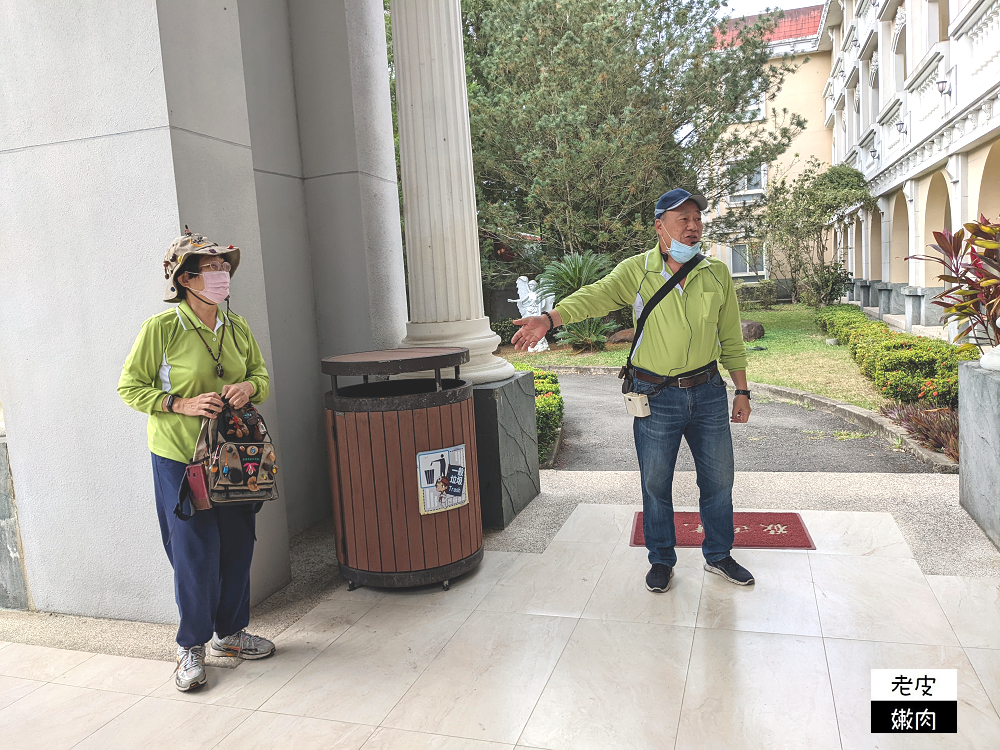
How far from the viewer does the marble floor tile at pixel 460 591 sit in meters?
3.94

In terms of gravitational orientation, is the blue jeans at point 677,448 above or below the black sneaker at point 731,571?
above

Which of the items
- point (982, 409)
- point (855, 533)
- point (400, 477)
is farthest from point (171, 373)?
point (982, 409)

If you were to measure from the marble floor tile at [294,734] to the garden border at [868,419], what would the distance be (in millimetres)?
5424

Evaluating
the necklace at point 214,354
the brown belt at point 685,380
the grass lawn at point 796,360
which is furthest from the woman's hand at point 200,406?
the grass lawn at point 796,360

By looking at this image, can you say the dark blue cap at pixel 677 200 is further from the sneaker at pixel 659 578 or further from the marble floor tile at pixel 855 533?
the marble floor tile at pixel 855 533

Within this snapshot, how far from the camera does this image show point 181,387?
317 cm

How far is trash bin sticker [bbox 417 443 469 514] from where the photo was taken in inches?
153

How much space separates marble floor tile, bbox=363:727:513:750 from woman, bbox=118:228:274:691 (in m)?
0.93

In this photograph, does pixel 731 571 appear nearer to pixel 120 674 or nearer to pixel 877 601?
pixel 877 601

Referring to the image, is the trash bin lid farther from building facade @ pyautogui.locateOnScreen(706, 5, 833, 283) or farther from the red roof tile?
the red roof tile

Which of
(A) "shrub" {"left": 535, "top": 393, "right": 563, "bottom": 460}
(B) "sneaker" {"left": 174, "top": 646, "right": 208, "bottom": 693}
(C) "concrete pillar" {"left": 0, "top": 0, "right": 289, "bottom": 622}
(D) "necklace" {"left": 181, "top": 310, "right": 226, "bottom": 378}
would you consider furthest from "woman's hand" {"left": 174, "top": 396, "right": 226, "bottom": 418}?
(A) "shrub" {"left": 535, "top": 393, "right": 563, "bottom": 460}

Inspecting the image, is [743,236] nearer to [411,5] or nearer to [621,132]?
[621,132]

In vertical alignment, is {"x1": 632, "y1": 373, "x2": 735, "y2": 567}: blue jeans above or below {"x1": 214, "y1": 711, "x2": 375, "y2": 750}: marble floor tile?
above

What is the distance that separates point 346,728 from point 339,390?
194 cm
